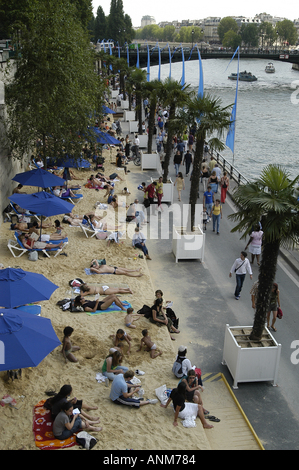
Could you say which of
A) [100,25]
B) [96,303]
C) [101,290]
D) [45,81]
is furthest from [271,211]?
[100,25]

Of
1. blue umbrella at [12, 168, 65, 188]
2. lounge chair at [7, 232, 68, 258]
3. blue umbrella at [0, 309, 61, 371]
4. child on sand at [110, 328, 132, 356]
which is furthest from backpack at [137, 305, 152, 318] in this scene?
blue umbrella at [12, 168, 65, 188]

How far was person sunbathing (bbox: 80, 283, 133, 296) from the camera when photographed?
436 inches

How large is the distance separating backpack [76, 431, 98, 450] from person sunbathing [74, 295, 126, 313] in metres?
4.05

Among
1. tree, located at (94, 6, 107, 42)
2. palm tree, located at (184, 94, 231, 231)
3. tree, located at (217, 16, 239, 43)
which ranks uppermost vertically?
tree, located at (217, 16, 239, 43)

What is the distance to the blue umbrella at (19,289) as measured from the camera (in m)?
8.46

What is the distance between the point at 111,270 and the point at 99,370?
4.19m

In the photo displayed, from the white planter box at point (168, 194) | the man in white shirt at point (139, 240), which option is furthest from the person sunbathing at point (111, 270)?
the white planter box at point (168, 194)

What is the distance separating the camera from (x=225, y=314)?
1117 centimetres

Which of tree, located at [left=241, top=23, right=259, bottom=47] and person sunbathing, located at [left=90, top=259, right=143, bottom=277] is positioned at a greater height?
tree, located at [left=241, top=23, right=259, bottom=47]

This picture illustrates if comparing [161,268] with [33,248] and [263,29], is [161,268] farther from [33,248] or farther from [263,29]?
[263,29]

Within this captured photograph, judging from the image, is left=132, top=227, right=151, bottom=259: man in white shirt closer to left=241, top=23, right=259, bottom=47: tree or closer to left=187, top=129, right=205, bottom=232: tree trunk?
left=187, top=129, right=205, bottom=232: tree trunk

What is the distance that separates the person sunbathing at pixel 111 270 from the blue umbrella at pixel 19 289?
3498 millimetres

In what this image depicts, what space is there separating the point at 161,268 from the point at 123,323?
139 inches

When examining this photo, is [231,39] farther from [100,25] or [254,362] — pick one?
[254,362]
